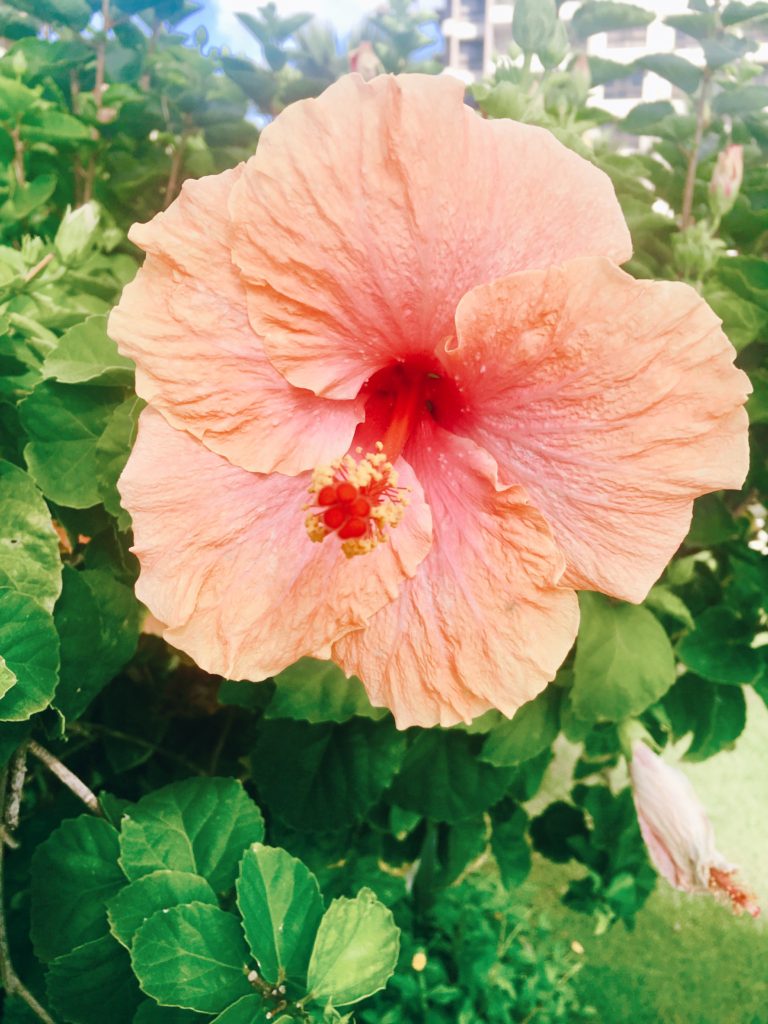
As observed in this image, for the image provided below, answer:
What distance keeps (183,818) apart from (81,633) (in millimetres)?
233

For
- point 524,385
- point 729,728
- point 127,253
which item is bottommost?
point 729,728

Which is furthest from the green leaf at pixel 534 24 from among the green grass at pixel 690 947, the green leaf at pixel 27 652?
the green grass at pixel 690 947

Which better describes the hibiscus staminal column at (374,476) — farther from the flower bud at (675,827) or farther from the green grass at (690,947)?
the green grass at (690,947)

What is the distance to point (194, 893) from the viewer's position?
0.80 m

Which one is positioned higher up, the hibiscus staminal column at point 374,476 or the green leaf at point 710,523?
the hibiscus staminal column at point 374,476

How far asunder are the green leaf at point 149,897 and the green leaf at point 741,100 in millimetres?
→ 1280

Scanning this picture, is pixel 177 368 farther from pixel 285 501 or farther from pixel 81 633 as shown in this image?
pixel 81 633

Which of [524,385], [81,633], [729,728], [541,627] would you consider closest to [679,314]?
[524,385]

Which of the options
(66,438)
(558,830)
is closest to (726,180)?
(66,438)

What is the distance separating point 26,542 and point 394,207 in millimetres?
494

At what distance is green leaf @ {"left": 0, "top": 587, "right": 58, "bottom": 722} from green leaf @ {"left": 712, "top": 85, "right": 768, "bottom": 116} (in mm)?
1195

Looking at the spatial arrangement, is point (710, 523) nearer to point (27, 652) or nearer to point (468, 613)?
point (468, 613)

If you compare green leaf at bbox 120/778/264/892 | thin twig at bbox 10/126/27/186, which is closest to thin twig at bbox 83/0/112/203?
thin twig at bbox 10/126/27/186

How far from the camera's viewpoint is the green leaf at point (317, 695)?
1.01 metres
